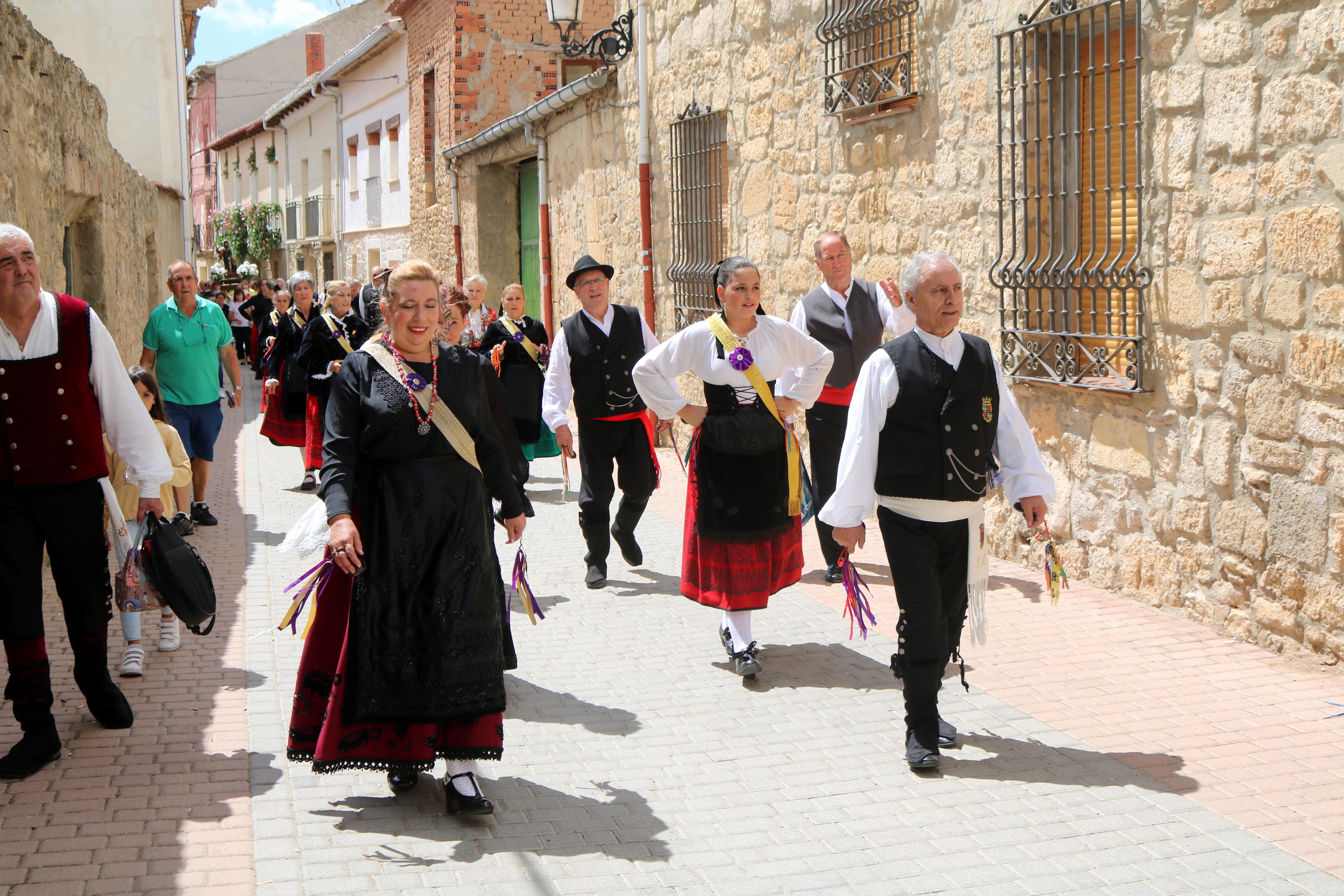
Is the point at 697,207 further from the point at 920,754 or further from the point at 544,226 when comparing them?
the point at 920,754

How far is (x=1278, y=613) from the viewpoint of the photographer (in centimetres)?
554

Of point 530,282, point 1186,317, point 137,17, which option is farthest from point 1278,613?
point 137,17

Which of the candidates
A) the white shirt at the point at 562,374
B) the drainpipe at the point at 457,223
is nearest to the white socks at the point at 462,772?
the white shirt at the point at 562,374

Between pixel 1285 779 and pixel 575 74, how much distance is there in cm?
1872

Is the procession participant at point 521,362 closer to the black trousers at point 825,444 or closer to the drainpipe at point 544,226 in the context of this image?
the black trousers at point 825,444

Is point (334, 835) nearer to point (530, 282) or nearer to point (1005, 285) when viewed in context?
point (1005, 285)

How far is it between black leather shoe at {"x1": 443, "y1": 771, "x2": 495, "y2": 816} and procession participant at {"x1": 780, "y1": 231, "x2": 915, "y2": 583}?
10.7 feet

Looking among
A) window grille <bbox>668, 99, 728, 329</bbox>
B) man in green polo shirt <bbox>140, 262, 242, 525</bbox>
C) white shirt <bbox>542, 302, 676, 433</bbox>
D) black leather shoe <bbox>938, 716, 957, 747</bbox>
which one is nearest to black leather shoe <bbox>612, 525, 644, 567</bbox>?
white shirt <bbox>542, 302, 676, 433</bbox>

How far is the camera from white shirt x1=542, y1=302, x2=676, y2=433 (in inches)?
282

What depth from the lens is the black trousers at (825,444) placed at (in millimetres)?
7066

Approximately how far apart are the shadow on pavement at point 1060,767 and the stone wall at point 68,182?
17.9 ft

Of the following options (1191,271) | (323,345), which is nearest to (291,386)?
(323,345)

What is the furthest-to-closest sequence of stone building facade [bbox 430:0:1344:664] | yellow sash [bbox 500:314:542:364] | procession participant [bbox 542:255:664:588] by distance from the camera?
yellow sash [bbox 500:314:542:364] → procession participant [bbox 542:255:664:588] → stone building facade [bbox 430:0:1344:664]

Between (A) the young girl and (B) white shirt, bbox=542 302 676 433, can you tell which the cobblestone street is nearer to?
(A) the young girl
